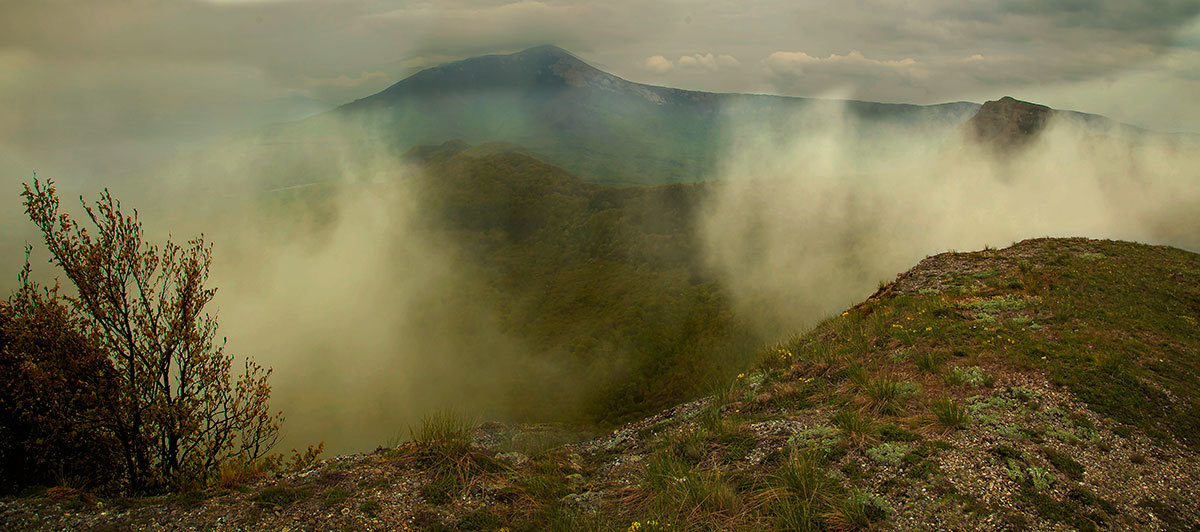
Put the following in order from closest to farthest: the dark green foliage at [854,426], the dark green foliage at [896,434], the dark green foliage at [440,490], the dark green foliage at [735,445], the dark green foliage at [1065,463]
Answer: the dark green foliage at [1065,463]
the dark green foliage at [440,490]
the dark green foliage at [896,434]
the dark green foliage at [854,426]
the dark green foliage at [735,445]

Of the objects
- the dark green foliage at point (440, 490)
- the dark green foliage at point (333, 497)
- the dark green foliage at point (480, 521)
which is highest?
the dark green foliage at point (333, 497)

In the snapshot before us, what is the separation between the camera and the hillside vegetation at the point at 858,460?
8.93m

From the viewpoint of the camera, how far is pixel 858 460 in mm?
10453

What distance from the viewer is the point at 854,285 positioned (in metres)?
136

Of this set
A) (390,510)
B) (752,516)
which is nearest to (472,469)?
(390,510)

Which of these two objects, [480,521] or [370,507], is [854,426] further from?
[370,507]

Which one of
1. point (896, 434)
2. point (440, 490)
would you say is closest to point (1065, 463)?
point (896, 434)

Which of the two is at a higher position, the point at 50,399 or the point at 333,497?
the point at 50,399

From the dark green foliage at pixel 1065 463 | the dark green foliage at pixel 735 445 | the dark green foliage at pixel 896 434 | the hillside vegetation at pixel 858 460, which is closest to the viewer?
the hillside vegetation at pixel 858 460

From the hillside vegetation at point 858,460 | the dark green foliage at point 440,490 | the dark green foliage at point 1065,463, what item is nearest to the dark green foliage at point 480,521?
the hillside vegetation at point 858,460

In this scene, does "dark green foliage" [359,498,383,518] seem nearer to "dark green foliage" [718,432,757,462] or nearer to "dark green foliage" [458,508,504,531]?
"dark green foliage" [458,508,504,531]

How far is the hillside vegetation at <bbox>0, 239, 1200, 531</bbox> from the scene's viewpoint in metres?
8.93

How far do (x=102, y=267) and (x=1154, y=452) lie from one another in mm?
24254

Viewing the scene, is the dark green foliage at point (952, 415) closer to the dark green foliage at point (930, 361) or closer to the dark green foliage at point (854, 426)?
the dark green foliage at point (854, 426)
